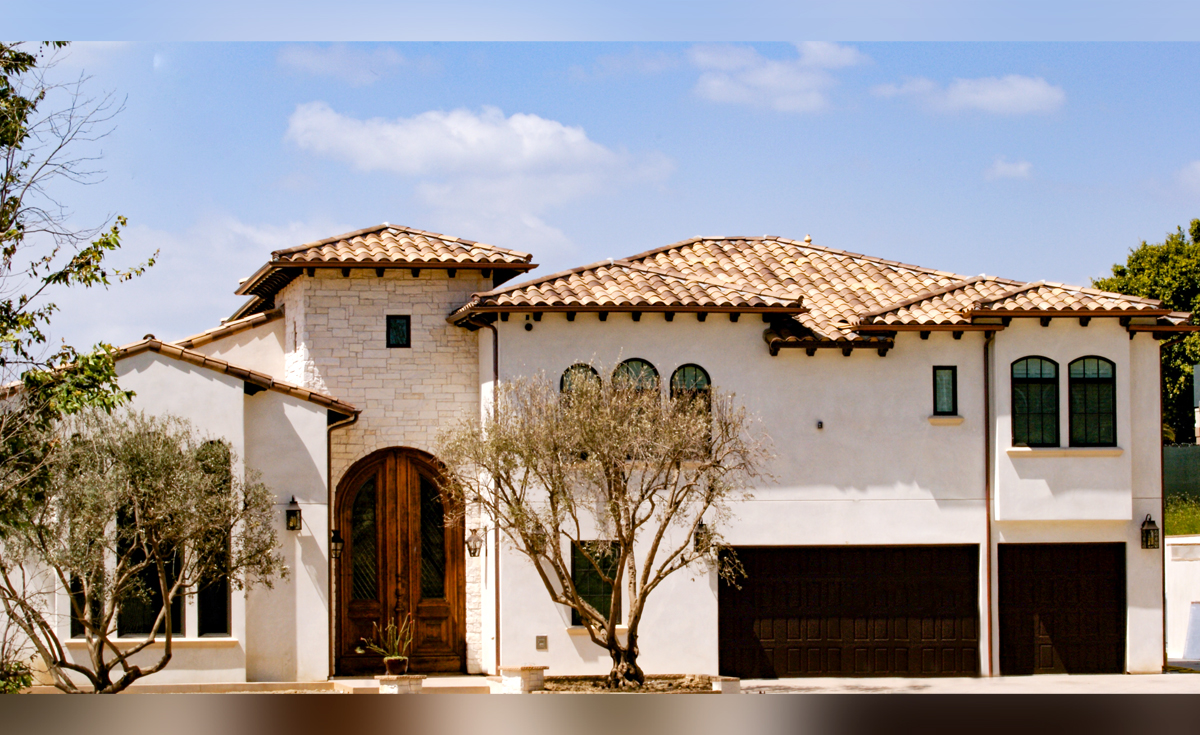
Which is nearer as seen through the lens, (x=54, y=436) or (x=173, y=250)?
(x=54, y=436)

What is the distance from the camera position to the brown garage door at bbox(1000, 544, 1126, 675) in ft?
64.4

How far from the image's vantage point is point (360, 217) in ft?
69.2

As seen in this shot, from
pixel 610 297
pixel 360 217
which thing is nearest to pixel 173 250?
pixel 360 217

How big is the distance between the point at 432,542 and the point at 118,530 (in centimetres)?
517

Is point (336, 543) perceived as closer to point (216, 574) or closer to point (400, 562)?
point (400, 562)

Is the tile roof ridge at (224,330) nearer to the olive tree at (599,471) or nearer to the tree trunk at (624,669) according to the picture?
→ the olive tree at (599,471)

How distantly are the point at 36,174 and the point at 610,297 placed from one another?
27.0 ft

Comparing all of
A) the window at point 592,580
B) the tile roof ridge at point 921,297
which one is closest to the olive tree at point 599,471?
the window at point 592,580

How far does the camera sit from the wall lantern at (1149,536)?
64.4ft

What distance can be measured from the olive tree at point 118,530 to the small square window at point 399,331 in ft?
12.0

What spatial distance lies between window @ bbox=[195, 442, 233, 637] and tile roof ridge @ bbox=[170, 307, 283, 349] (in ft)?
10.1

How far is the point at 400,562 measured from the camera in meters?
19.5

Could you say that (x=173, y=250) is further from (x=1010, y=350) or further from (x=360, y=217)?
(x=1010, y=350)

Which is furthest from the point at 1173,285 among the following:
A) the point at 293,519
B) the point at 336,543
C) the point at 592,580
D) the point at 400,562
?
the point at 293,519
